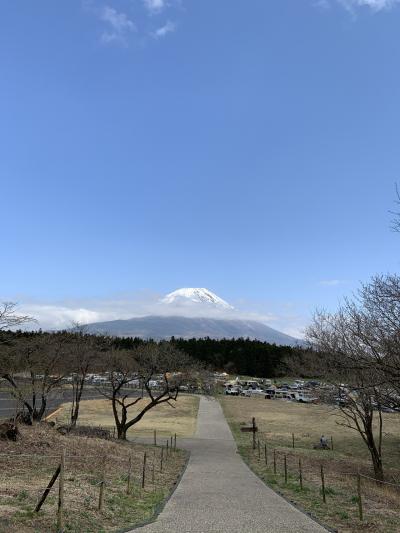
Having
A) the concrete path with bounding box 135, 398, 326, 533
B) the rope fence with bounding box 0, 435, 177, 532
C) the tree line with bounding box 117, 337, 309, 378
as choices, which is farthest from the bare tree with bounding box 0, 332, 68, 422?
the tree line with bounding box 117, 337, 309, 378

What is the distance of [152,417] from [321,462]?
34.7m

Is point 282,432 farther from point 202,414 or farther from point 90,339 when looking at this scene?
point 90,339

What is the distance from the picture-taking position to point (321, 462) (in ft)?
87.8

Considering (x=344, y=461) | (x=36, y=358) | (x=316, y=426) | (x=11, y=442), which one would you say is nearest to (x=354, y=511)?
(x=11, y=442)

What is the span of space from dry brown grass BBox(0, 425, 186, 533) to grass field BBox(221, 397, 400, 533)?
4.47 metres

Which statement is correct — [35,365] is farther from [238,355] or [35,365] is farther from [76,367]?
[238,355]

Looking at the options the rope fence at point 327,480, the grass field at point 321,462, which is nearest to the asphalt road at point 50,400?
the grass field at point 321,462

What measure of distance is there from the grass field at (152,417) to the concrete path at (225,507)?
22.0 meters

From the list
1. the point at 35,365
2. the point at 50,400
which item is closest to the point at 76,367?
the point at 35,365

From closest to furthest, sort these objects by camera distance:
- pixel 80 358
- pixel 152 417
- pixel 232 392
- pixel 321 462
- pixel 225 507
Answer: pixel 225 507
pixel 321 462
pixel 80 358
pixel 152 417
pixel 232 392

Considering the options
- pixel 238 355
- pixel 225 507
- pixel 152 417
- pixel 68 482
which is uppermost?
pixel 238 355

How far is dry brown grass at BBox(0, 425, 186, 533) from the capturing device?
9.15 m

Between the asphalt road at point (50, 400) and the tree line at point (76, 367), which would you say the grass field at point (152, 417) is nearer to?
the asphalt road at point (50, 400)

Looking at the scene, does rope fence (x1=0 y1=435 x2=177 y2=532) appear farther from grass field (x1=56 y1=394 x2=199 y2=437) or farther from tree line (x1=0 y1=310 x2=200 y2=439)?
grass field (x1=56 y1=394 x2=199 y2=437)
